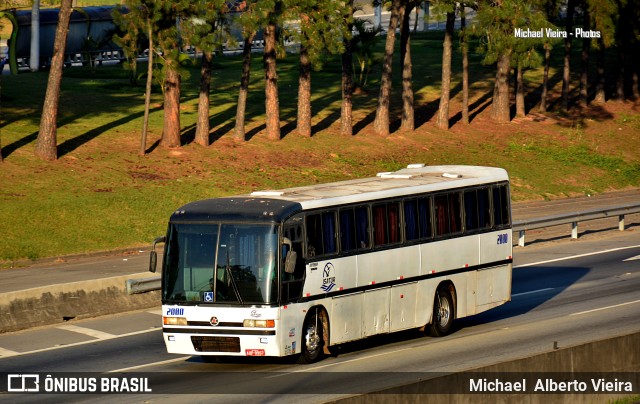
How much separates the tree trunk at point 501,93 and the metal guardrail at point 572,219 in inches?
745

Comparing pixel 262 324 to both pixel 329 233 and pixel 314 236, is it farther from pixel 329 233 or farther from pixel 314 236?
pixel 329 233

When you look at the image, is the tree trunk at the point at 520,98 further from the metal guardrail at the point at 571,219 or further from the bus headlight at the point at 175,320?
the bus headlight at the point at 175,320

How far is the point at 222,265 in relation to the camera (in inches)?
701

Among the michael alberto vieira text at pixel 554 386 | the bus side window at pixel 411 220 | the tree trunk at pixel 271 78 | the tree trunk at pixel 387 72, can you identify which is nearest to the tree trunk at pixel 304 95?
the tree trunk at pixel 271 78

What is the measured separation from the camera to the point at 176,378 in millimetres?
17531

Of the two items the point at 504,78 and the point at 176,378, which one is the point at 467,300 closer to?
the point at 176,378

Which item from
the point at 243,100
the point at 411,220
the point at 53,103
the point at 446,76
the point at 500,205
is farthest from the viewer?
the point at 446,76

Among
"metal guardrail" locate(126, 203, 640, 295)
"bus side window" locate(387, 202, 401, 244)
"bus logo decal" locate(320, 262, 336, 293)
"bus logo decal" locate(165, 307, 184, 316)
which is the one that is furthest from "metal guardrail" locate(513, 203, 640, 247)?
"bus logo decal" locate(165, 307, 184, 316)

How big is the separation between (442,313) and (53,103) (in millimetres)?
22609

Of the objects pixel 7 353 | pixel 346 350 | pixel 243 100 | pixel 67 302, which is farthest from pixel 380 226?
pixel 243 100

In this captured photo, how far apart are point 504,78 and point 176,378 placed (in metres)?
42.1

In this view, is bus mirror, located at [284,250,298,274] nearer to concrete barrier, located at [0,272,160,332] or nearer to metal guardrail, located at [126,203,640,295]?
concrete barrier, located at [0,272,160,332]

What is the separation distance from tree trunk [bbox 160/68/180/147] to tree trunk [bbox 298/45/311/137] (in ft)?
20.0

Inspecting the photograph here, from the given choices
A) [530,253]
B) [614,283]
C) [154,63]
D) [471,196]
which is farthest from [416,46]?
[471,196]
